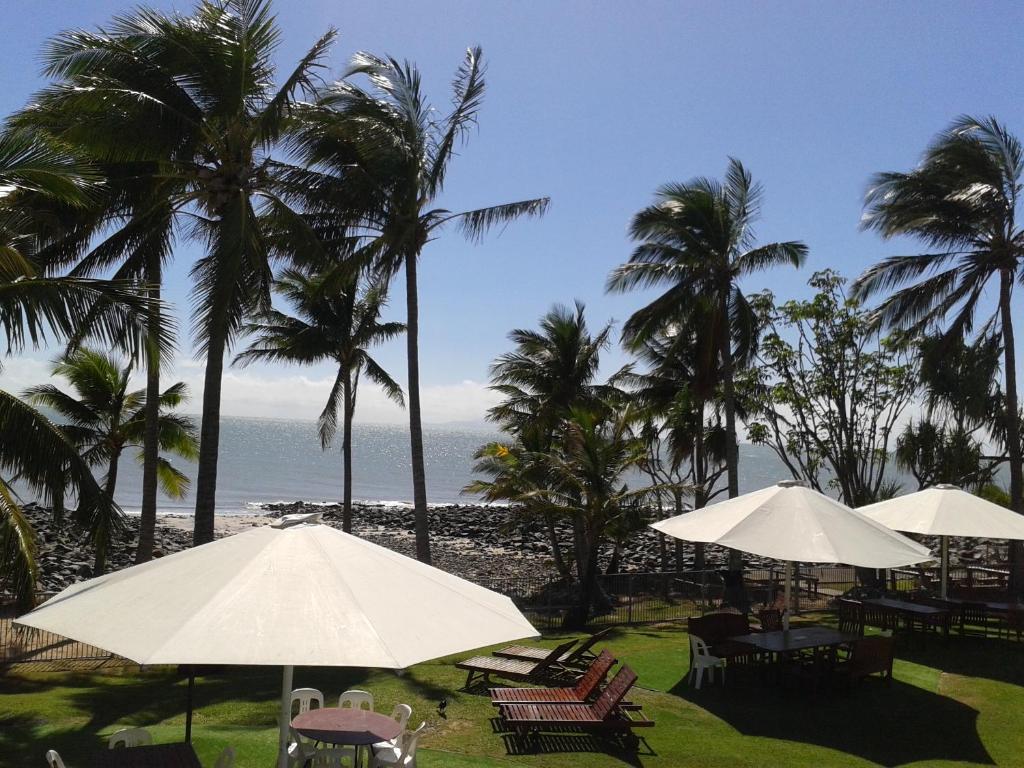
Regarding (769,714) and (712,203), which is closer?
(769,714)

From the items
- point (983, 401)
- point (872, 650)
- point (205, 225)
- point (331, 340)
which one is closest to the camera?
point (872, 650)

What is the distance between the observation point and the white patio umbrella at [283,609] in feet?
14.2

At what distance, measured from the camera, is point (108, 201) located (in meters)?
15.1

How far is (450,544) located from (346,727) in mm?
41249

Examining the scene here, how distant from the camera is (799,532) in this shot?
10.2 m

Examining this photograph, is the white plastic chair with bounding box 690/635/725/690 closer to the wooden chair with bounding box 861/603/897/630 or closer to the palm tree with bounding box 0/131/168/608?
the wooden chair with bounding box 861/603/897/630

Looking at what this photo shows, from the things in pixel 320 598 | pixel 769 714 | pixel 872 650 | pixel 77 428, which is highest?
pixel 77 428

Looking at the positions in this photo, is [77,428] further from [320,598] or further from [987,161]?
[987,161]

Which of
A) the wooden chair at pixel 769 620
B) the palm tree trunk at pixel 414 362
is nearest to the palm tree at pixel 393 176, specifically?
the palm tree trunk at pixel 414 362

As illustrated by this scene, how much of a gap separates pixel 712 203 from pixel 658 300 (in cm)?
322

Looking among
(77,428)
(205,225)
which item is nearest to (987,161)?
(205,225)

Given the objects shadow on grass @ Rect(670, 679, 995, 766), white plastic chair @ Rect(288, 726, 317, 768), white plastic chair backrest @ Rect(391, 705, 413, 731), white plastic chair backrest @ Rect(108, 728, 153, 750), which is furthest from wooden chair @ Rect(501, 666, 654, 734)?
white plastic chair backrest @ Rect(108, 728, 153, 750)

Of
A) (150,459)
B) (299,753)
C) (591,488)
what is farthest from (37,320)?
(591,488)

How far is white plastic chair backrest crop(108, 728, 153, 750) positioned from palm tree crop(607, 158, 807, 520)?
1882cm
